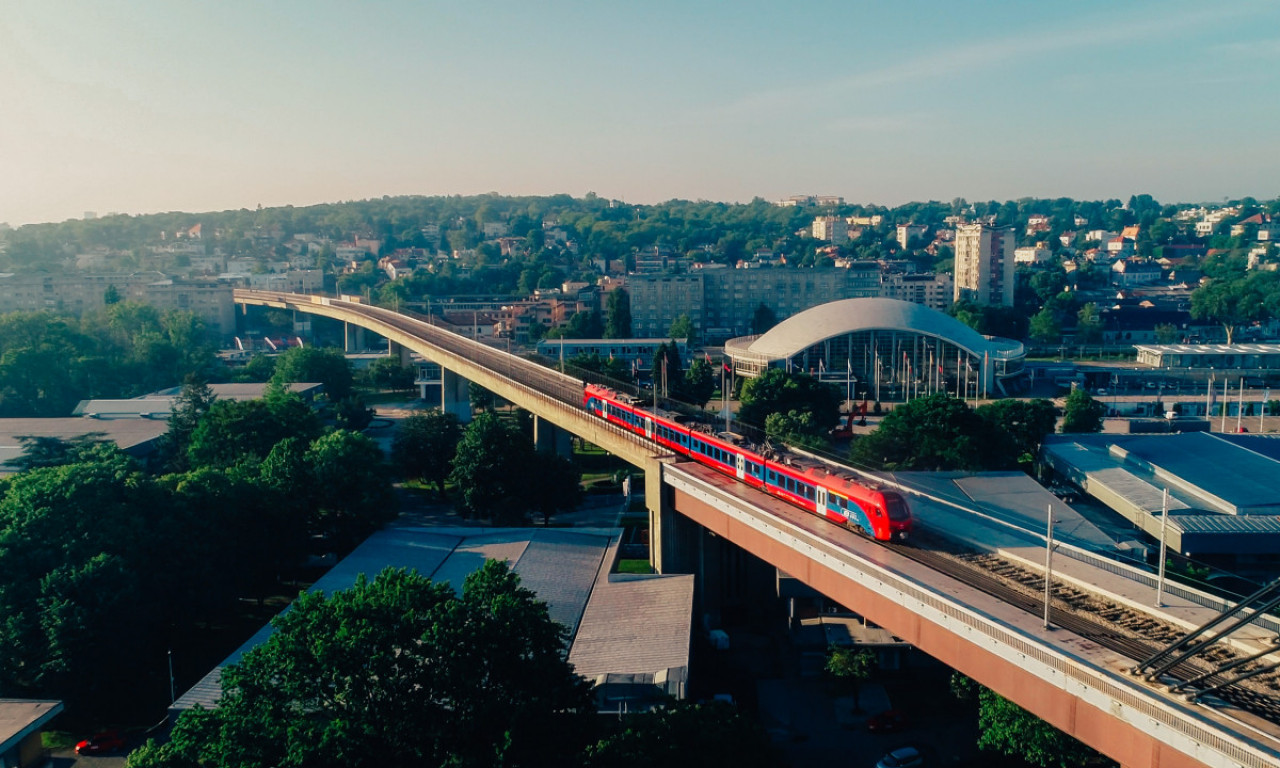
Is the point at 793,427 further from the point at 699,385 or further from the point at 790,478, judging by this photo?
the point at 790,478

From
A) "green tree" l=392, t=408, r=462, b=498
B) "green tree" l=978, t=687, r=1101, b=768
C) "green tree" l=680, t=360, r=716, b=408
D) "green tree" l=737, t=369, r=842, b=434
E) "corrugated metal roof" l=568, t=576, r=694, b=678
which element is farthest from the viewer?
"green tree" l=680, t=360, r=716, b=408

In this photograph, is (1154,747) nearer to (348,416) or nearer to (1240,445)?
(1240,445)

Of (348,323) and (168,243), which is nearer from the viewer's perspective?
(348,323)

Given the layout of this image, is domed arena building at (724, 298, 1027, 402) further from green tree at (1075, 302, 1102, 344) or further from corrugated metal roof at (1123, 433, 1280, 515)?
green tree at (1075, 302, 1102, 344)

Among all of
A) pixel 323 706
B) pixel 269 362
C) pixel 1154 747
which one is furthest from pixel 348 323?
pixel 1154 747

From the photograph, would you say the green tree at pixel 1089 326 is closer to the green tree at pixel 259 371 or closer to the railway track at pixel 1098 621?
the green tree at pixel 259 371

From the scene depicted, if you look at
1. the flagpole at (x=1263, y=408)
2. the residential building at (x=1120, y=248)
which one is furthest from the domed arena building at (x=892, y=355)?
the residential building at (x=1120, y=248)

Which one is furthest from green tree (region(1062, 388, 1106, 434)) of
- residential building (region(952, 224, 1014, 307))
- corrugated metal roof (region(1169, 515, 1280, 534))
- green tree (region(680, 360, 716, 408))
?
residential building (region(952, 224, 1014, 307))

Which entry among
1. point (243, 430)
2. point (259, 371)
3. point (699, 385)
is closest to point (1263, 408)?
point (699, 385)
